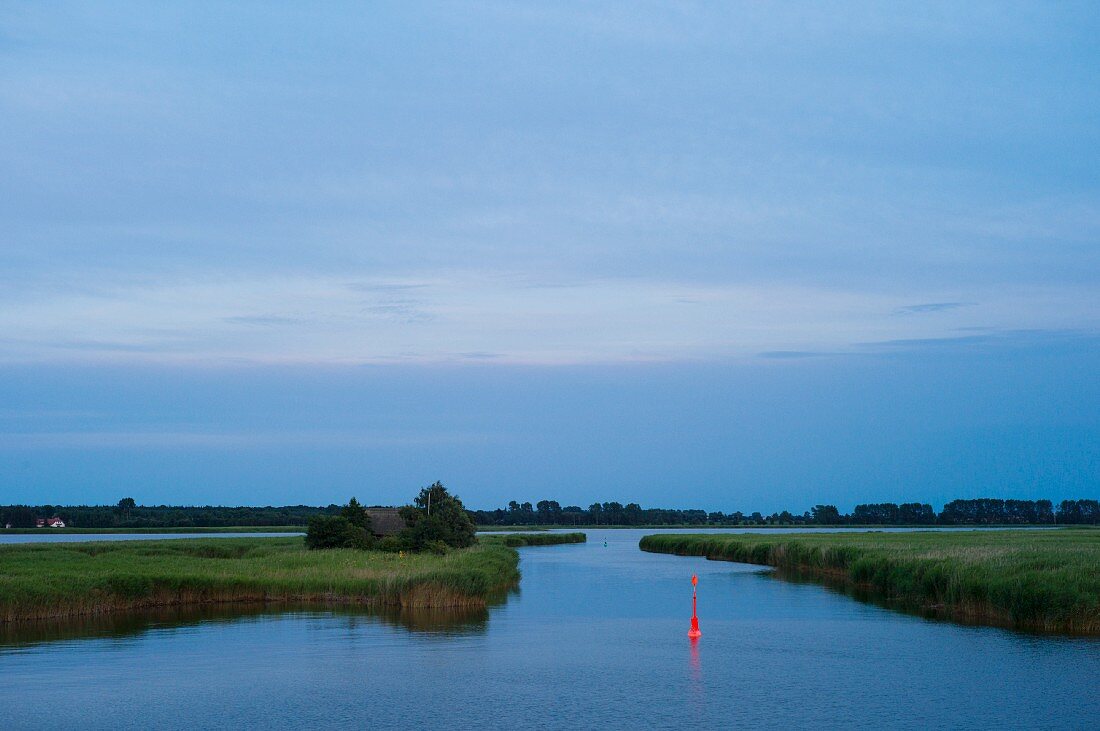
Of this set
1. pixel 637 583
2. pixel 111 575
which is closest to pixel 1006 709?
pixel 111 575

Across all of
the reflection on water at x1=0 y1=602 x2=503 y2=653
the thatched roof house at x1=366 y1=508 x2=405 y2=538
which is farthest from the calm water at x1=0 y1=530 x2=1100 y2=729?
the thatched roof house at x1=366 y1=508 x2=405 y2=538

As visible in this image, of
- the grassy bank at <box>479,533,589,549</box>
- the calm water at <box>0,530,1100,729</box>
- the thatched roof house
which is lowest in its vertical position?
the grassy bank at <box>479,533,589,549</box>

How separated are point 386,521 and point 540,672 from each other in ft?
149

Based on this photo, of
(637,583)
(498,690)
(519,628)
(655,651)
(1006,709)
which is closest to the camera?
(1006,709)

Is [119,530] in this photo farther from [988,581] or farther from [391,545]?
[988,581]

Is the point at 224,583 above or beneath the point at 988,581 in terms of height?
beneath

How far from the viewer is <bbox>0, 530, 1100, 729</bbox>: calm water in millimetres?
17453

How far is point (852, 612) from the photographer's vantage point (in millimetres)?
34281

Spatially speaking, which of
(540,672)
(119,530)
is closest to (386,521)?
(540,672)

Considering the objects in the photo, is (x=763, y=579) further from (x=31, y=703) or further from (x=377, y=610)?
(x=31, y=703)

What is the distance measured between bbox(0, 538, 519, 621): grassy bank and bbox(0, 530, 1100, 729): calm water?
142 centimetres

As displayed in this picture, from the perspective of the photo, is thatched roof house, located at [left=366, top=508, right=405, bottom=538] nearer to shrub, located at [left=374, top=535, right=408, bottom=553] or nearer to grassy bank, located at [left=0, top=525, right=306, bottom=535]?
shrub, located at [left=374, top=535, right=408, bottom=553]

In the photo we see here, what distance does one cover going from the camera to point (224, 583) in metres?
36.5

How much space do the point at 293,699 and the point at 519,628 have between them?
38.7ft
